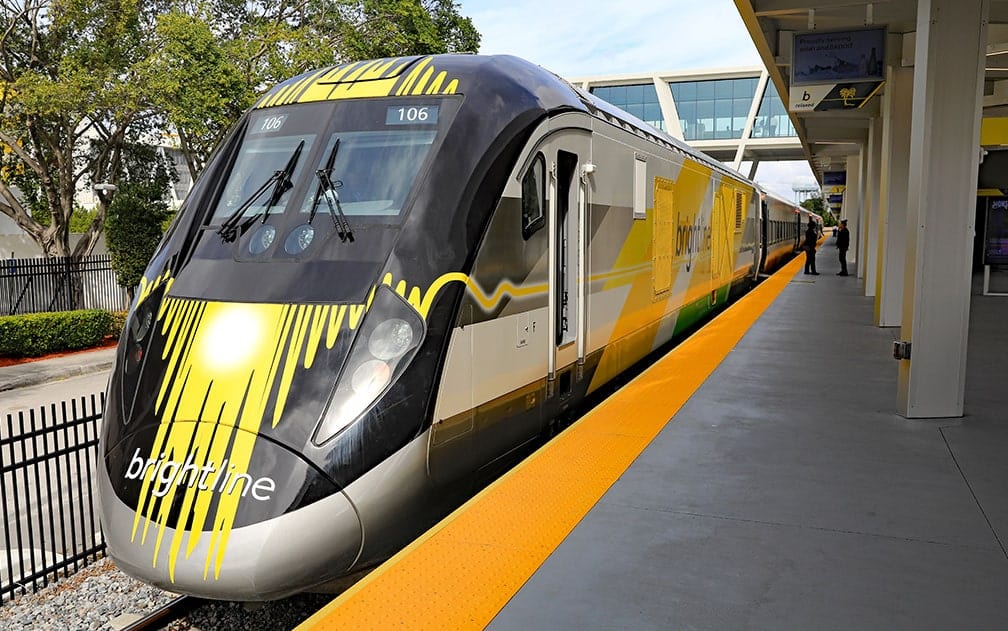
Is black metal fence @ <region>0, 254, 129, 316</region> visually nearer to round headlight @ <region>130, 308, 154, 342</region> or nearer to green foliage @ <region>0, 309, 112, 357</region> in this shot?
green foliage @ <region>0, 309, 112, 357</region>

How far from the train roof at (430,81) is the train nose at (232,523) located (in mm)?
2518

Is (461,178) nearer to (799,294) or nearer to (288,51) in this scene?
(799,294)

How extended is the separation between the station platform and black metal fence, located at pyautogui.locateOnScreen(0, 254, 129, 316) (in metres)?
16.5

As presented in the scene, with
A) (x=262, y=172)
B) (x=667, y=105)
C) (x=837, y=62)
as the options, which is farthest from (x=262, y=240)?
(x=667, y=105)

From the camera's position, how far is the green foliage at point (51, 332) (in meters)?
16.0

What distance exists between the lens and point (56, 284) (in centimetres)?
1889

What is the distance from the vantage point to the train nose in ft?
12.1

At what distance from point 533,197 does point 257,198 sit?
1.80 m

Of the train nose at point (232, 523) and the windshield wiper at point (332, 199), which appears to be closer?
the train nose at point (232, 523)

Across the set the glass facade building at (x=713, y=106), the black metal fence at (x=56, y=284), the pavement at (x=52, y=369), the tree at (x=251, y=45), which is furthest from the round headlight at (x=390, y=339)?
the glass facade building at (x=713, y=106)

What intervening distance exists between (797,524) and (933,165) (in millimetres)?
3234

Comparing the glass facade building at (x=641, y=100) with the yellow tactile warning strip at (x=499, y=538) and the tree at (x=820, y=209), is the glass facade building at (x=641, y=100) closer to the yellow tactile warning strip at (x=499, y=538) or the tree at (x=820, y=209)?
the yellow tactile warning strip at (x=499, y=538)

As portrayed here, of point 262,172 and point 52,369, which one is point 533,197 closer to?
point 262,172

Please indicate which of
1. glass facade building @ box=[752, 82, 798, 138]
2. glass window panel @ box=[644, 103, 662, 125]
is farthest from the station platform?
glass window panel @ box=[644, 103, 662, 125]
